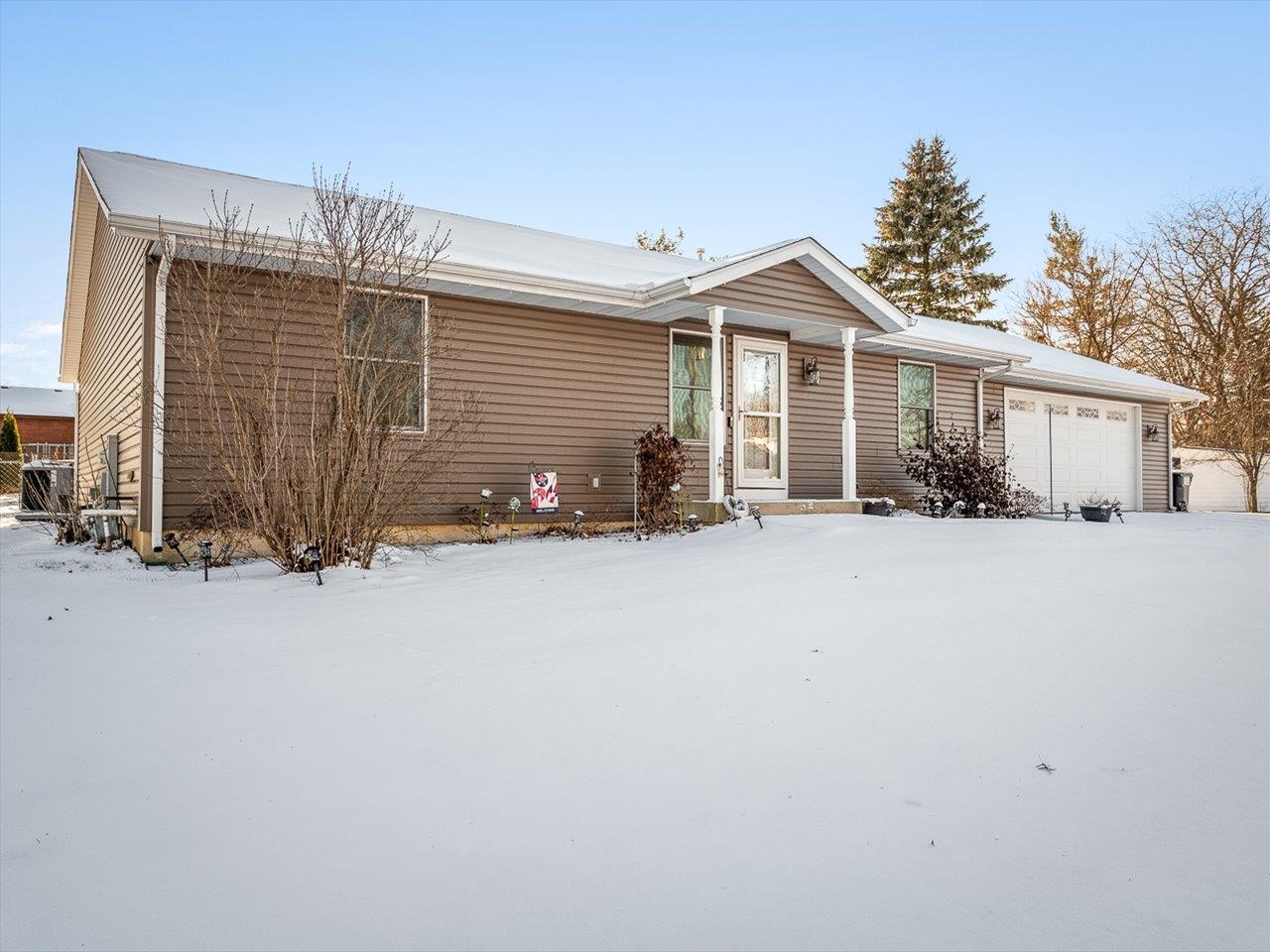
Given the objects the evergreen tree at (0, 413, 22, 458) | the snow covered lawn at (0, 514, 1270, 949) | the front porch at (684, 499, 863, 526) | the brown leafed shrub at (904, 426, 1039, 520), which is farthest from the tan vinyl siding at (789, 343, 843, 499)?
the evergreen tree at (0, 413, 22, 458)

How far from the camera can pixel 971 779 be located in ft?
7.60

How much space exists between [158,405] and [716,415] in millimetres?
5514

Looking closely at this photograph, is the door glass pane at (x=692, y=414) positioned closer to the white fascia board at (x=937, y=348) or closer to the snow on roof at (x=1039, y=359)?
the white fascia board at (x=937, y=348)

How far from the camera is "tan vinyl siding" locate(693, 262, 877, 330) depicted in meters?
8.69

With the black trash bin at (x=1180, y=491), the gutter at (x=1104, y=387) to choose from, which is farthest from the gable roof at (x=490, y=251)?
Result: the black trash bin at (x=1180, y=491)

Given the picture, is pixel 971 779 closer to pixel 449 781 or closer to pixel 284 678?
pixel 449 781

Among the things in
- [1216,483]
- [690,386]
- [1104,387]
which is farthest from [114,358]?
[1216,483]

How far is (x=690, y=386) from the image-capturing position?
31.9 feet

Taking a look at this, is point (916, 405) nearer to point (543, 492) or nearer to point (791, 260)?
point (791, 260)

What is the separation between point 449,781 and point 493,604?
2.22 metres

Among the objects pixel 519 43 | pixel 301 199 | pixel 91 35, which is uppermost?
pixel 519 43

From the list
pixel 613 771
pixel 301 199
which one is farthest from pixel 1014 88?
pixel 613 771

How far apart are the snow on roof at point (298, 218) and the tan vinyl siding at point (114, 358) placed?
0.55 meters

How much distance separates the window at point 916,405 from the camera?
12.0m
